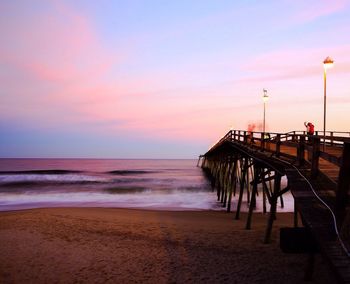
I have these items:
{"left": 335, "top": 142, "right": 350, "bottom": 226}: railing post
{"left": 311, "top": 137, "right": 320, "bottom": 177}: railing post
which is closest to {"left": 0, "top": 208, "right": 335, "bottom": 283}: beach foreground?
{"left": 311, "top": 137, "right": 320, "bottom": 177}: railing post

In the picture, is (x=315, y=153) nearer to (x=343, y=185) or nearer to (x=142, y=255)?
(x=343, y=185)

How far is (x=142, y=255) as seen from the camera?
10.4 m

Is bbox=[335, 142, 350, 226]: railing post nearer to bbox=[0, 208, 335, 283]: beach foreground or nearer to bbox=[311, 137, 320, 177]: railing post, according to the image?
bbox=[311, 137, 320, 177]: railing post

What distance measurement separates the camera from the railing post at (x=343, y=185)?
4.52 m

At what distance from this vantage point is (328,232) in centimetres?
469

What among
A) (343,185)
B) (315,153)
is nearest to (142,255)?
(315,153)

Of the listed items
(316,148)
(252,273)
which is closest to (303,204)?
(316,148)

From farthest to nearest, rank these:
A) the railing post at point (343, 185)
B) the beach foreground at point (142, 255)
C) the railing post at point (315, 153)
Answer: the beach foreground at point (142, 255)
the railing post at point (315, 153)
the railing post at point (343, 185)

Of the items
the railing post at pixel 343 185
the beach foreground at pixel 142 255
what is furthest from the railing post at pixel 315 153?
the beach foreground at pixel 142 255

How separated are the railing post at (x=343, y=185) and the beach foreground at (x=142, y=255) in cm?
346

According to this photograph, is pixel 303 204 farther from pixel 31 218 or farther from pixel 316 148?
pixel 31 218

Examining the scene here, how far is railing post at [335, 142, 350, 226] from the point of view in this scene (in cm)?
452

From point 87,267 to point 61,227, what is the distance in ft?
17.8

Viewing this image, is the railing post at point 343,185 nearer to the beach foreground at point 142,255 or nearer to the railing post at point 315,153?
the railing post at point 315,153
